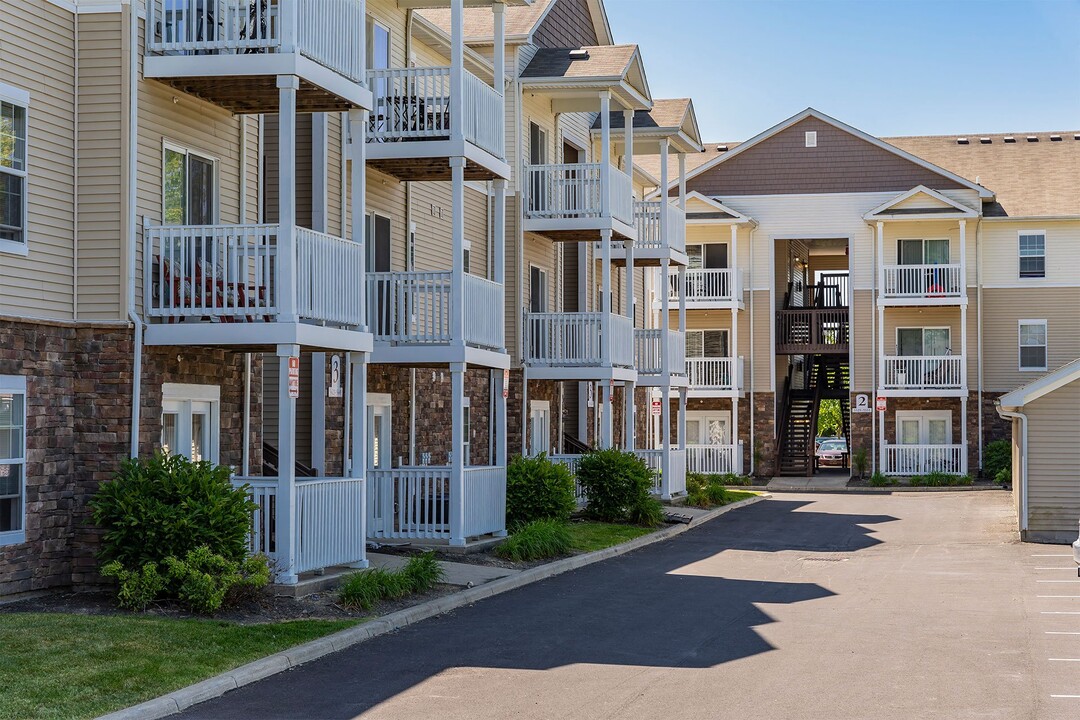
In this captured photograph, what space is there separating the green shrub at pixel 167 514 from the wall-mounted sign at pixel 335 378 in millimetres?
5644

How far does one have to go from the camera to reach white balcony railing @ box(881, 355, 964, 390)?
4591 centimetres

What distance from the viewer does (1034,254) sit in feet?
154

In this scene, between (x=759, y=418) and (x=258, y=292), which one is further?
(x=759, y=418)

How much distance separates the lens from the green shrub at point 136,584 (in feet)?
46.3

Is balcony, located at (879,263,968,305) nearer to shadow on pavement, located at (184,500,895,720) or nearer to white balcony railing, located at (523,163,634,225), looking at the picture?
white balcony railing, located at (523,163,634,225)

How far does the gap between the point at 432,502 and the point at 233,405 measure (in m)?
4.27

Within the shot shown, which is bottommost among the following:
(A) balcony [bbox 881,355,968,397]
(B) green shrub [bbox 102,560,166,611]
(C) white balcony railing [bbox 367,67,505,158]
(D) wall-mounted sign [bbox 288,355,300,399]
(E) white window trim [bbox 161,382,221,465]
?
(B) green shrub [bbox 102,560,166,611]

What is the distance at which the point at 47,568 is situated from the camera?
14953 mm

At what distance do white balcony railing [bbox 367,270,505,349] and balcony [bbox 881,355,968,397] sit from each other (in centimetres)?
2725

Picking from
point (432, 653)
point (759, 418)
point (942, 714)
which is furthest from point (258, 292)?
point (759, 418)

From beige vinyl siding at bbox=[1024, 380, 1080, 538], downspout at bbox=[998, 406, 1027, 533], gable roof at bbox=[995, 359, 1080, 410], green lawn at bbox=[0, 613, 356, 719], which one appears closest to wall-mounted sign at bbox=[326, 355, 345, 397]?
green lawn at bbox=[0, 613, 356, 719]

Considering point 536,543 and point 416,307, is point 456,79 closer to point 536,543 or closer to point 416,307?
point 416,307

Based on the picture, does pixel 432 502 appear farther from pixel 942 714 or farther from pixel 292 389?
pixel 942 714

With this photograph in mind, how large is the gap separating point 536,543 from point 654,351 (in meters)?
14.2
